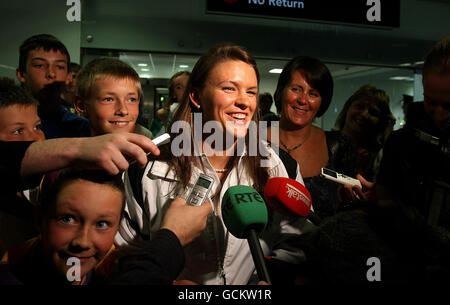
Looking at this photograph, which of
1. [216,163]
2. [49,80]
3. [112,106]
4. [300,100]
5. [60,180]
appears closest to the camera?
[60,180]

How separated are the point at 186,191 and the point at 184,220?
21 cm

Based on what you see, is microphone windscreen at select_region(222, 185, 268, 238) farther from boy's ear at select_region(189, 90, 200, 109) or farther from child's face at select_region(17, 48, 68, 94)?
child's face at select_region(17, 48, 68, 94)

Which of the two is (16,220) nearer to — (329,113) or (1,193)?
(1,193)

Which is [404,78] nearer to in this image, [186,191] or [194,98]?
[194,98]

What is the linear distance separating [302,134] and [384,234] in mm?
1127

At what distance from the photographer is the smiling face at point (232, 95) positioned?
101 centimetres

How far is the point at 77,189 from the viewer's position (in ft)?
2.40

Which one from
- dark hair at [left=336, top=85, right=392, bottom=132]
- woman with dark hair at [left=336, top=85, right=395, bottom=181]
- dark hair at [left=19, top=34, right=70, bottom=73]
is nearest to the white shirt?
dark hair at [left=19, top=34, right=70, bottom=73]

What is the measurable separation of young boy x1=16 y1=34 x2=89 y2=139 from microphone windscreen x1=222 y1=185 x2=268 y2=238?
96cm

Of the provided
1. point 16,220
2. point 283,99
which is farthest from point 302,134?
point 16,220

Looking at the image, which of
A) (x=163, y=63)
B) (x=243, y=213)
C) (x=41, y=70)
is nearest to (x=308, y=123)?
(x=243, y=213)

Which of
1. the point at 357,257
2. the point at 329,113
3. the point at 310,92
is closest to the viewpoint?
the point at 357,257

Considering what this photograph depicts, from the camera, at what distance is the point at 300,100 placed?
156cm

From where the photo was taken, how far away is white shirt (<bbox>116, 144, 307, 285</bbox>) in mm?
902
